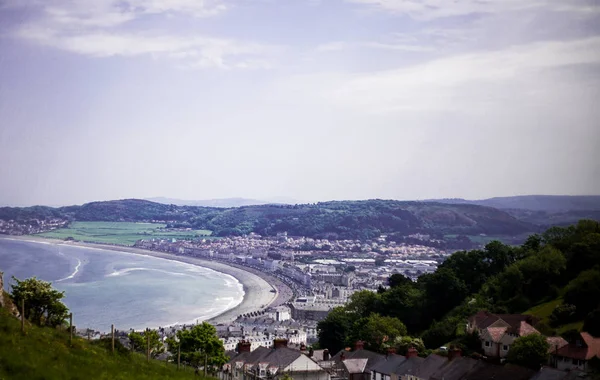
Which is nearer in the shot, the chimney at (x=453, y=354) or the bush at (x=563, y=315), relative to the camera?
the chimney at (x=453, y=354)

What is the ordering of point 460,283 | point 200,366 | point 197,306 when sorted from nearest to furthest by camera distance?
point 200,366 → point 460,283 → point 197,306

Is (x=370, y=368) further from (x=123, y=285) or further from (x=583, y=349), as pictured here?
(x=123, y=285)

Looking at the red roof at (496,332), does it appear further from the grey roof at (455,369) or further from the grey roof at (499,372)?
the grey roof at (499,372)

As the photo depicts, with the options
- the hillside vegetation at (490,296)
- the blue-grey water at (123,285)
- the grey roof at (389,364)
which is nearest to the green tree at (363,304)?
the hillside vegetation at (490,296)

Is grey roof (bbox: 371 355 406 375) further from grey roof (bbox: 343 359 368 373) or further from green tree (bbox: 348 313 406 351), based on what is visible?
green tree (bbox: 348 313 406 351)

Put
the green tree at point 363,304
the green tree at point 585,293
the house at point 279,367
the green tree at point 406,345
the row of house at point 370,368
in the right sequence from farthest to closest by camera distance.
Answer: the green tree at point 363,304, the green tree at point 406,345, the green tree at point 585,293, the house at point 279,367, the row of house at point 370,368

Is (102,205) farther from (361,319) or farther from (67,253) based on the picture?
(361,319)

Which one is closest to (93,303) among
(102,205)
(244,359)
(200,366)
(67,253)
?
(244,359)
